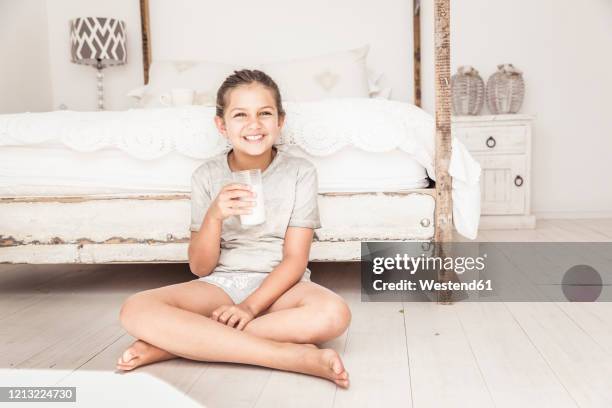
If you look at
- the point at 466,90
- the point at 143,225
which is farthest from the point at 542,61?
the point at 143,225

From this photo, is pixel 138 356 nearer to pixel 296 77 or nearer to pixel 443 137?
pixel 443 137

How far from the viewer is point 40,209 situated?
70.9 inches

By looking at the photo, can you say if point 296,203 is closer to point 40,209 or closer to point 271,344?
point 271,344

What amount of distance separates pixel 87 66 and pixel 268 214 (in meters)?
2.80

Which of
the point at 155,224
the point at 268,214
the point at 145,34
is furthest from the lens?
the point at 145,34

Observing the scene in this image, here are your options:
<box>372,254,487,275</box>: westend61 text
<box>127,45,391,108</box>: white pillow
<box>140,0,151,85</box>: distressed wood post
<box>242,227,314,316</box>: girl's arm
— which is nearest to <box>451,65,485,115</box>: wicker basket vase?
<box>127,45,391,108</box>: white pillow

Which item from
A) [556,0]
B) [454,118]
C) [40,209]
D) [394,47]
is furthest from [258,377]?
[556,0]

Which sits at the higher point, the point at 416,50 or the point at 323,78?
the point at 416,50

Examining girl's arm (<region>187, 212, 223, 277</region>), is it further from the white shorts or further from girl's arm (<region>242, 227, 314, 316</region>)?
girl's arm (<region>242, 227, 314, 316</region>)

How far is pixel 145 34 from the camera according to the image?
361 centimetres

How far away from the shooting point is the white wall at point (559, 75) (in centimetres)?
339

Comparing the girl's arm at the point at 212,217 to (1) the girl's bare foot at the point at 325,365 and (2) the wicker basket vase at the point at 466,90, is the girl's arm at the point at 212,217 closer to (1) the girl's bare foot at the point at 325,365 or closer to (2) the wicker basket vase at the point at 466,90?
(1) the girl's bare foot at the point at 325,365

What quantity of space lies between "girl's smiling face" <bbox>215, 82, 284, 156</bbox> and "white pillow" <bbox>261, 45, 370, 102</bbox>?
1.61 meters

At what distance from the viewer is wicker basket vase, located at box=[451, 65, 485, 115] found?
319 cm
